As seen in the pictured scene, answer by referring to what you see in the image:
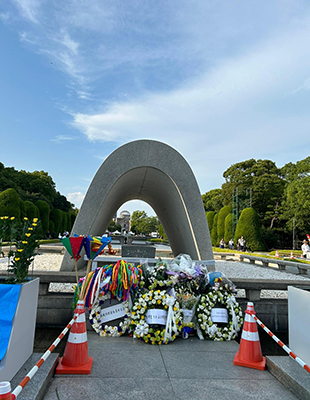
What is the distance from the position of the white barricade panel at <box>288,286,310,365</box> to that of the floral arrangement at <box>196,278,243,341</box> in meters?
0.99

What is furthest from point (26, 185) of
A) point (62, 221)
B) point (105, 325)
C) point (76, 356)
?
point (76, 356)

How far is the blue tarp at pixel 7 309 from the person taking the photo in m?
2.75

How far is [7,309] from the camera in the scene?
286 centimetres

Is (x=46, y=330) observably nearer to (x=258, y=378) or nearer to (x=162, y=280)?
(x=162, y=280)

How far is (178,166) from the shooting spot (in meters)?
8.02

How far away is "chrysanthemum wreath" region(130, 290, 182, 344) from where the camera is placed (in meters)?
4.15

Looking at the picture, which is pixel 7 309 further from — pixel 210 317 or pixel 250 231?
pixel 250 231

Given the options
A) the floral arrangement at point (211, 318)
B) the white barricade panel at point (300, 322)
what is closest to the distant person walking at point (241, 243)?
the floral arrangement at point (211, 318)

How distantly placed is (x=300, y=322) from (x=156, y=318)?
5.69 feet

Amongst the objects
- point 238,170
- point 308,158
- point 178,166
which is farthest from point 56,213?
point 178,166

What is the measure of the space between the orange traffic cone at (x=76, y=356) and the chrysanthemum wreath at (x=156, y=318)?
3.23 ft

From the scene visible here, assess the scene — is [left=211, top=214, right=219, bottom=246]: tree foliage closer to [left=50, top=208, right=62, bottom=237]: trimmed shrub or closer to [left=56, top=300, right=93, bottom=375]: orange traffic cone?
[left=50, top=208, right=62, bottom=237]: trimmed shrub

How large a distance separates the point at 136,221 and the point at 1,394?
242 feet

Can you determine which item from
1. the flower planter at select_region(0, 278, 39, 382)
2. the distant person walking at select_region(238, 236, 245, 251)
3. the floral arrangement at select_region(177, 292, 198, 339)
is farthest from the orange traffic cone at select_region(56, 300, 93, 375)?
the distant person walking at select_region(238, 236, 245, 251)
